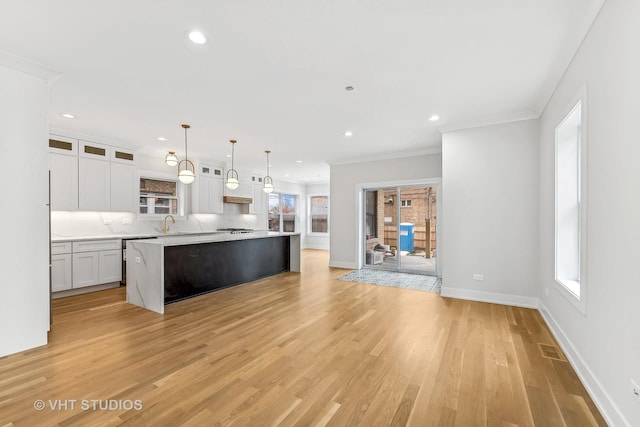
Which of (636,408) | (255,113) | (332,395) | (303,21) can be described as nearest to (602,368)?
(636,408)

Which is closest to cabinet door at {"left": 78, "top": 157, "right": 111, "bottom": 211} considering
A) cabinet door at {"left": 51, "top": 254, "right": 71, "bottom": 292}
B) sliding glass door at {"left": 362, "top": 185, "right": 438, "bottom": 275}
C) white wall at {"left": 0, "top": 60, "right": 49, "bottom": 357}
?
cabinet door at {"left": 51, "top": 254, "right": 71, "bottom": 292}

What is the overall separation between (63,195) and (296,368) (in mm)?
5260

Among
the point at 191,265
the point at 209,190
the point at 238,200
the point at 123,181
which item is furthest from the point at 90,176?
the point at 238,200

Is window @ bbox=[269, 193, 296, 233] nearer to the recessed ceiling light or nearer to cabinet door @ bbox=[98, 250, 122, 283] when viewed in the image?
cabinet door @ bbox=[98, 250, 122, 283]

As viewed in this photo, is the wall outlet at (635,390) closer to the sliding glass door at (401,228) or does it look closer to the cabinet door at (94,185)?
the sliding glass door at (401,228)

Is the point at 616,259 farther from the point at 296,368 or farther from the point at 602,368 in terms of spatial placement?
the point at 296,368

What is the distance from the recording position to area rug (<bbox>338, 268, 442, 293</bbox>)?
17.3 ft

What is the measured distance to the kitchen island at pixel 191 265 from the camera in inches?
154

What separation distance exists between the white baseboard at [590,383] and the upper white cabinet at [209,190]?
7.21m

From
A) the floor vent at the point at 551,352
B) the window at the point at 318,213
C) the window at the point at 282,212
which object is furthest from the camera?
the window at the point at 318,213

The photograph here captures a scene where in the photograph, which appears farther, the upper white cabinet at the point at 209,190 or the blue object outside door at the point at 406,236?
the upper white cabinet at the point at 209,190

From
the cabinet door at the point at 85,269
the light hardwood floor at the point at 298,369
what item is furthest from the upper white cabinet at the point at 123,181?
the light hardwood floor at the point at 298,369

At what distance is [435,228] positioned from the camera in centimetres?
610

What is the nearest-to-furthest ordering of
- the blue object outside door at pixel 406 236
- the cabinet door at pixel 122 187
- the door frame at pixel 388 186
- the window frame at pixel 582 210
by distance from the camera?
the window frame at pixel 582 210 < the cabinet door at pixel 122 187 < the door frame at pixel 388 186 < the blue object outside door at pixel 406 236
